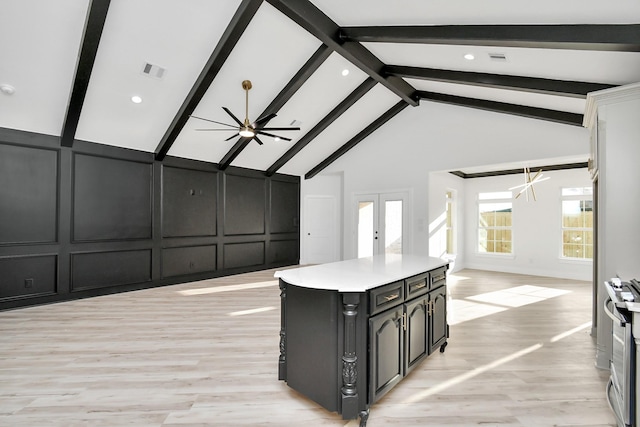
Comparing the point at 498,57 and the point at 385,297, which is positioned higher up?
the point at 498,57

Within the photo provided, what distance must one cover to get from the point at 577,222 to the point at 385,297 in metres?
7.00

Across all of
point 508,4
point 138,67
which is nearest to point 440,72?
point 508,4

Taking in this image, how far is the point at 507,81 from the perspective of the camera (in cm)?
403

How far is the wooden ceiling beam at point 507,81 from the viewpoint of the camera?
3502mm

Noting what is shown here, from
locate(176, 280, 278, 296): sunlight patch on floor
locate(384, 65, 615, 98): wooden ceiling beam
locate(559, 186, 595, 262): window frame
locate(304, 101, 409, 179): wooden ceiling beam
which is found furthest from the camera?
locate(304, 101, 409, 179): wooden ceiling beam

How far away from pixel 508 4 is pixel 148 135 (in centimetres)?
536

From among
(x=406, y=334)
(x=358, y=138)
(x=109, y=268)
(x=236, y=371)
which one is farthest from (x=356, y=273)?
(x=358, y=138)

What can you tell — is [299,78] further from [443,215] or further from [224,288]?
[443,215]

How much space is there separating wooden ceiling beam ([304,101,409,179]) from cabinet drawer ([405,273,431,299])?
17.6 feet

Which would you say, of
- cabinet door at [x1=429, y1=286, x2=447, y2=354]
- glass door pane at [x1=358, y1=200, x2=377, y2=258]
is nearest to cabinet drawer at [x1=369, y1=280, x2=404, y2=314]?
cabinet door at [x1=429, y1=286, x2=447, y2=354]

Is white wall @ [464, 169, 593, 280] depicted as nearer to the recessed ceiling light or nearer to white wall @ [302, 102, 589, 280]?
white wall @ [302, 102, 589, 280]

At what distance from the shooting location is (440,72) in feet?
15.1

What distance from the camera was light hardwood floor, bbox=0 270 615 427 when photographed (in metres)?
2.01

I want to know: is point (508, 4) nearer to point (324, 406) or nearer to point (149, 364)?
point (324, 406)
